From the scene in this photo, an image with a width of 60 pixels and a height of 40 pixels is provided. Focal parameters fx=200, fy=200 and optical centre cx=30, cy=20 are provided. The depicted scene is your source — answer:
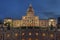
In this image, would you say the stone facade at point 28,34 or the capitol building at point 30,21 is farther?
the capitol building at point 30,21

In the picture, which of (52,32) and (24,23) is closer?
(52,32)

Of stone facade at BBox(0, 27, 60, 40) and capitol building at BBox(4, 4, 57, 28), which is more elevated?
capitol building at BBox(4, 4, 57, 28)

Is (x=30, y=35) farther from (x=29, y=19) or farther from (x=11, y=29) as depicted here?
(x=29, y=19)

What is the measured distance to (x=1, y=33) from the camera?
57.6 metres

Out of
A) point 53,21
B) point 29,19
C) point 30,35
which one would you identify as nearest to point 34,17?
point 29,19

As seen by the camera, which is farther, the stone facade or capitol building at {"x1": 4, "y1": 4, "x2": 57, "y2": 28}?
capitol building at {"x1": 4, "y1": 4, "x2": 57, "y2": 28}

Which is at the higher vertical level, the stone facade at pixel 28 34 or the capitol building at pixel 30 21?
the capitol building at pixel 30 21

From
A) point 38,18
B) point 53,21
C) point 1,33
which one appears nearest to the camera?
point 1,33

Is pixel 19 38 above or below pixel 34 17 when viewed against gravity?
below

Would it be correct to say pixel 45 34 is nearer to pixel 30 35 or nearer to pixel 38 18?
pixel 30 35

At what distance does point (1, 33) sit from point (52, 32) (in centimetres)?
→ 1471

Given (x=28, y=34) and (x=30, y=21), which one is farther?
(x=30, y=21)

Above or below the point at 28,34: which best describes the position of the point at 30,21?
above

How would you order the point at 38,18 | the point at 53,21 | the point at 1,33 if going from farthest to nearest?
the point at 38,18 < the point at 53,21 < the point at 1,33
